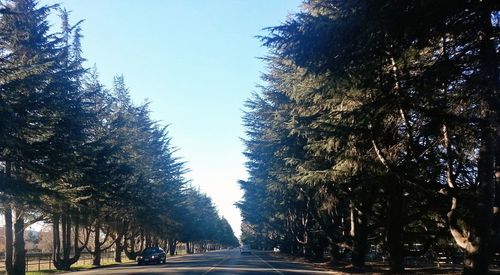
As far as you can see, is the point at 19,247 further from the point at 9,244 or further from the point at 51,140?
the point at 51,140

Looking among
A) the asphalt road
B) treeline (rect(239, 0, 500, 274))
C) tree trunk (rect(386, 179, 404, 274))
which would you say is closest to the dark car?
the asphalt road

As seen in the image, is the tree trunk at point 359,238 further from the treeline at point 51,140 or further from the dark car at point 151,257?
the dark car at point 151,257

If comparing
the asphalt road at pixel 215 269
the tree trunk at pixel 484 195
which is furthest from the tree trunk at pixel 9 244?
the tree trunk at pixel 484 195

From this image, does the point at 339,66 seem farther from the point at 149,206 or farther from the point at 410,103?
the point at 149,206

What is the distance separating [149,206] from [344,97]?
36853 mm

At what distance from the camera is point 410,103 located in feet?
49.8

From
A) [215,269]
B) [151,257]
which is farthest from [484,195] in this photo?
[151,257]

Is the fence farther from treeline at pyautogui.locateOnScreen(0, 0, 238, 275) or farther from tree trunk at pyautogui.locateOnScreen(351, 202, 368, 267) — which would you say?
tree trunk at pyautogui.locateOnScreen(351, 202, 368, 267)

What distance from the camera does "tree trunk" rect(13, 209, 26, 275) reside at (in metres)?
29.4

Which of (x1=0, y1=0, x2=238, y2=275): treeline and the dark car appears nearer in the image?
(x1=0, y1=0, x2=238, y2=275): treeline

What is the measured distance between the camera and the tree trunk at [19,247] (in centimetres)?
2938

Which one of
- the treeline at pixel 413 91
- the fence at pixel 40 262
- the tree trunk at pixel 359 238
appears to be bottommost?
the fence at pixel 40 262

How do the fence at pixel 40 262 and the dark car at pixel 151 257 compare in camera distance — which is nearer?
the fence at pixel 40 262

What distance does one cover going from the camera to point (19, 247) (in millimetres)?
30250
